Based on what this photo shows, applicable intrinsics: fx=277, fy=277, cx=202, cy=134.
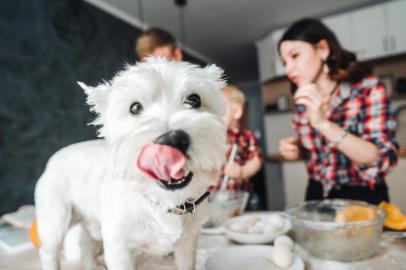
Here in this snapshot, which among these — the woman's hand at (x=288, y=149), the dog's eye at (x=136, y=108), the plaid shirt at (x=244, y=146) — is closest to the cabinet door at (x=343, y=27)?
the plaid shirt at (x=244, y=146)

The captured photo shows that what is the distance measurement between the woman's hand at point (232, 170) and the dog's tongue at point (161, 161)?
1007mm

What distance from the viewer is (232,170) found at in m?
1.47

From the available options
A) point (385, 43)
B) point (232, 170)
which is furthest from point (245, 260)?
point (385, 43)

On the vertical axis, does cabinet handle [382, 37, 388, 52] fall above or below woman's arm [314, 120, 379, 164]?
above

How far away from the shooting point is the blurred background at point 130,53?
1.36m

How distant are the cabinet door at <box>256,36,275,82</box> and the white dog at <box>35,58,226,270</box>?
3.80 meters

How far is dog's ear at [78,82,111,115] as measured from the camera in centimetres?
50

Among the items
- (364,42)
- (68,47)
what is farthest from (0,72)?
(364,42)

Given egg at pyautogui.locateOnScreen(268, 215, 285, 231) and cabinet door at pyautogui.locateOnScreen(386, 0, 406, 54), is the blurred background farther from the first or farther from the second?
egg at pyautogui.locateOnScreen(268, 215, 285, 231)

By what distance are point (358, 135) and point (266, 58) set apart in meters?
3.22

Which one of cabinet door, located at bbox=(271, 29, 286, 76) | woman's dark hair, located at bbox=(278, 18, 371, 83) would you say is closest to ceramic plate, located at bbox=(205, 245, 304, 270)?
woman's dark hair, located at bbox=(278, 18, 371, 83)

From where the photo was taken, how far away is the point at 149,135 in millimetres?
400

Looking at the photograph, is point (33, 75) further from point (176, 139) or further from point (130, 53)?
point (176, 139)

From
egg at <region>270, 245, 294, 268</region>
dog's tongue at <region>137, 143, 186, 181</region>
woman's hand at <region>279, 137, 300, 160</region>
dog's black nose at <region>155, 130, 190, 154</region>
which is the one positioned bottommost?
egg at <region>270, 245, 294, 268</region>
